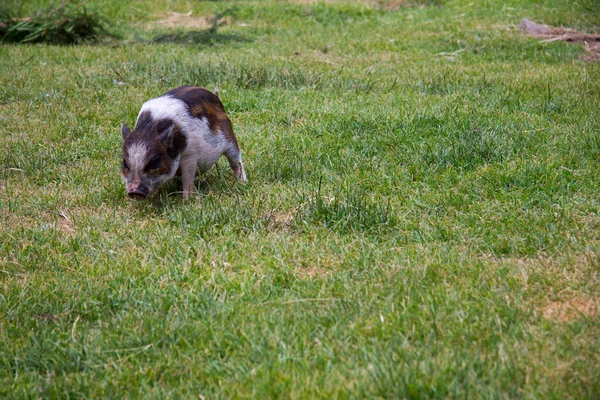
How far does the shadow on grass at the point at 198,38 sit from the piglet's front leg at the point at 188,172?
6.07m

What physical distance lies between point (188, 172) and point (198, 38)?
6.23m

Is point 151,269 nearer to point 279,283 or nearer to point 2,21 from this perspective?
point 279,283

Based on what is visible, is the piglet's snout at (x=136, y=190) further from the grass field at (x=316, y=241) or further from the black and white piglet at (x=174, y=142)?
the grass field at (x=316, y=241)

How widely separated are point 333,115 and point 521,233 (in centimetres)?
285

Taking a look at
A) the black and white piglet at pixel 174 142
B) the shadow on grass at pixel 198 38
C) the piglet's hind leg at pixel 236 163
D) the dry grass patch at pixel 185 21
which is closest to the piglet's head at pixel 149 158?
the black and white piglet at pixel 174 142

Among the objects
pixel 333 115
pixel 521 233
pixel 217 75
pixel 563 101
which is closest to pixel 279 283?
pixel 521 233

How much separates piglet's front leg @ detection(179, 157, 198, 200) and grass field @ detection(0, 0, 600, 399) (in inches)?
6.4

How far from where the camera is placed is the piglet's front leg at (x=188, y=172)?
5.06 metres

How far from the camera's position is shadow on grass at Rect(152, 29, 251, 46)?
1080 centimetres

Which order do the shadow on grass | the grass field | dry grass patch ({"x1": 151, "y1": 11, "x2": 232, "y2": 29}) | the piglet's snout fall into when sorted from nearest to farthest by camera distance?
the grass field < the piglet's snout < the shadow on grass < dry grass patch ({"x1": 151, "y1": 11, "x2": 232, "y2": 29})

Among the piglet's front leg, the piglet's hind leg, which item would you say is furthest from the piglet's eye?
the piglet's hind leg

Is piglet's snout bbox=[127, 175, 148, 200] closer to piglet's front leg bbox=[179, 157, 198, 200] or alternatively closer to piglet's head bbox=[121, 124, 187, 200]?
piglet's head bbox=[121, 124, 187, 200]

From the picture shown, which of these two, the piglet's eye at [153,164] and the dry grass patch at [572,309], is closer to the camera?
the dry grass patch at [572,309]

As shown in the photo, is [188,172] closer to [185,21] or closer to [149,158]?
[149,158]
